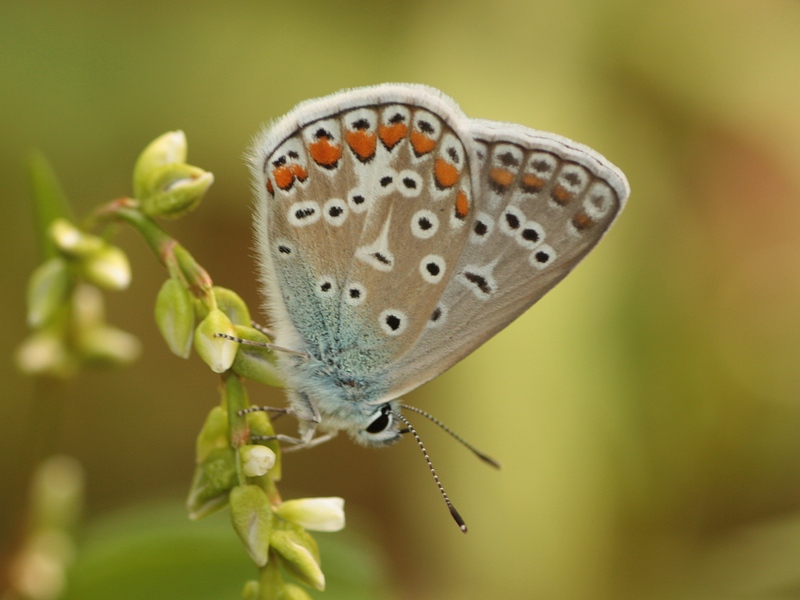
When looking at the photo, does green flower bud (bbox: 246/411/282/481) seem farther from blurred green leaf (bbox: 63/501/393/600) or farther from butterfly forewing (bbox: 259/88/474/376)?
blurred green leaf (bbox: 63/501/393/600)

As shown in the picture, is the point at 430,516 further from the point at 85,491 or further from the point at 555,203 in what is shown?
the point at 555,203

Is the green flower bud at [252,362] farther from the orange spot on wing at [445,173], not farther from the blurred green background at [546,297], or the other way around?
the blurred green background at [546,297]

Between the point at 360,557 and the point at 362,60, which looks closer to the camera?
the point at 360,557

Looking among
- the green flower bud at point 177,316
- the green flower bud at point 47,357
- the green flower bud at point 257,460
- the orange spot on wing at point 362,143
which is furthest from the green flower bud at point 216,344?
the green flower bud at point 47,357

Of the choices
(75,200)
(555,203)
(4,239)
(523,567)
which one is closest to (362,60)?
(75,200)

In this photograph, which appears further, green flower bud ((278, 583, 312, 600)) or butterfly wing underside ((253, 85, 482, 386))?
butterfly wing underside ((253, 85, 482, 386))

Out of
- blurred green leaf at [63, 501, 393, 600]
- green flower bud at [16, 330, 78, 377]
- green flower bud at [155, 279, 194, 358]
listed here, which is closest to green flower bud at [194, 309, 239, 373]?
green flower bud at [155, 279, 194, 358]
